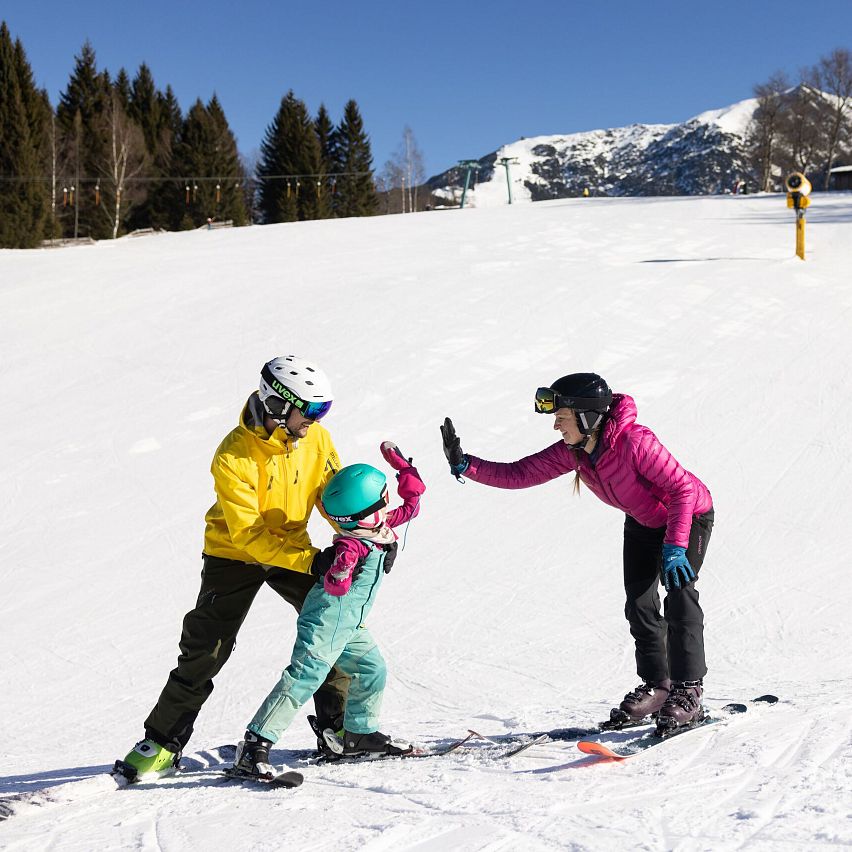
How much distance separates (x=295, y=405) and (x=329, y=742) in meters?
1.49

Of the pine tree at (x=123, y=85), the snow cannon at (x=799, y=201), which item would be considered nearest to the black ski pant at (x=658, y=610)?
the snow cannon at (x=799, y=201)

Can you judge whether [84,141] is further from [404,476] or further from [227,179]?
[404,476]

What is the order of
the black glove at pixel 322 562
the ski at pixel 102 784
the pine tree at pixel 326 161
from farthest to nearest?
the pine tree at pixel 326 161
the black glove at pixel 322 562
the ski at pixel 102 784

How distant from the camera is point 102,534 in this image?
8.06 m

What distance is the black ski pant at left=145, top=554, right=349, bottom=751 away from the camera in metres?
3.85

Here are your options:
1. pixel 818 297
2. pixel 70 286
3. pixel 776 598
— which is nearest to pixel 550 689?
pixel 776 598

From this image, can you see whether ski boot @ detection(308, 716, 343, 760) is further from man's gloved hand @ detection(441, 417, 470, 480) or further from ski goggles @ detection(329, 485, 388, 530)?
man's gloved hand @ detection(441, 417, 470, 480)

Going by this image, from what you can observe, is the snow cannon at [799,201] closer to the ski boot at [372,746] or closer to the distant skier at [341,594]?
the distant skier at [341,594]

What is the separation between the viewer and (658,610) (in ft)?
14.1

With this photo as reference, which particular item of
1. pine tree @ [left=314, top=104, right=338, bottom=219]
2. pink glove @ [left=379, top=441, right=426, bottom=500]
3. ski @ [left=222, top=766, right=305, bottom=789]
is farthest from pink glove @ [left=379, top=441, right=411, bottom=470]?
pine tree @ [left=314, top=104, right=338, bottom=219]

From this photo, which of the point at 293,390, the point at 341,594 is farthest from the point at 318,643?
the point at 293,390

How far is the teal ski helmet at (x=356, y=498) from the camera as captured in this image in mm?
3584

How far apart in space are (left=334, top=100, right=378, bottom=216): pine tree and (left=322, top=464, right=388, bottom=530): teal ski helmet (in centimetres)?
5051

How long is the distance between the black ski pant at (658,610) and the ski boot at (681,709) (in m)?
0.04
